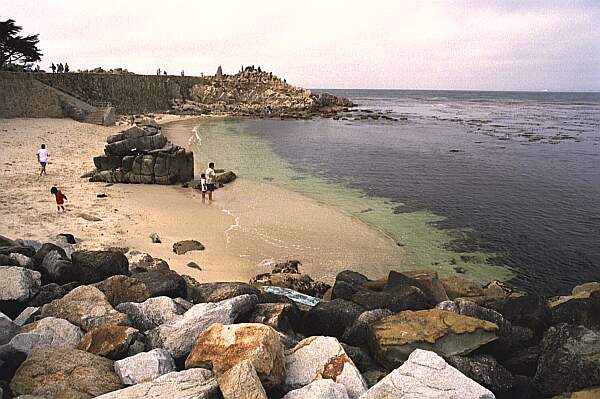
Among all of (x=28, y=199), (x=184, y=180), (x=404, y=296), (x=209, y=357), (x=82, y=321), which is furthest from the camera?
(x=184, y=180)

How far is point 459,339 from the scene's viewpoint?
561 cm

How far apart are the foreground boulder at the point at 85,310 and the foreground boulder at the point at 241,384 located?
226 cm

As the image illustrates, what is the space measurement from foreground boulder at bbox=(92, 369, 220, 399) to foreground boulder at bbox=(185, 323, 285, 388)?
0.83 feet

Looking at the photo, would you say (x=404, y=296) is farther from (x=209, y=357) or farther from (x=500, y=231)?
(x=500, y=231)

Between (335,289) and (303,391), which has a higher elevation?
(303,391)

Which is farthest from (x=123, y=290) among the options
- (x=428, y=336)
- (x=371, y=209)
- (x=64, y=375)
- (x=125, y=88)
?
(x=125, y=88)

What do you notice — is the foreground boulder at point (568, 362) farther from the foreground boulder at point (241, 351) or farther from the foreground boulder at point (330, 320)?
the foreground boulder at point (241, 351)

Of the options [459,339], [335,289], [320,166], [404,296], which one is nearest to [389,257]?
[335,289]

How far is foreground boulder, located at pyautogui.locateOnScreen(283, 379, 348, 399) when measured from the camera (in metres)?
4.32

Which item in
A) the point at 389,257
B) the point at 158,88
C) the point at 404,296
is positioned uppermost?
the point at 158,88

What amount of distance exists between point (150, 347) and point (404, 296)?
398cm

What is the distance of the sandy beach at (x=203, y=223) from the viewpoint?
→ 1209 centimetres

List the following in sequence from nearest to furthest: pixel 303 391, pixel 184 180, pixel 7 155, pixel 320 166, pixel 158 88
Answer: pixel 303 391
pixel 184 180
pixel 7 155
pixel 320 166
pixel 158 88

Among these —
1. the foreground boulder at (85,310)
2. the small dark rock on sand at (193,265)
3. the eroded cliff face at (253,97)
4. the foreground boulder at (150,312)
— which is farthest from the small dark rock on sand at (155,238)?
the eroded cliff face at (253,97)
